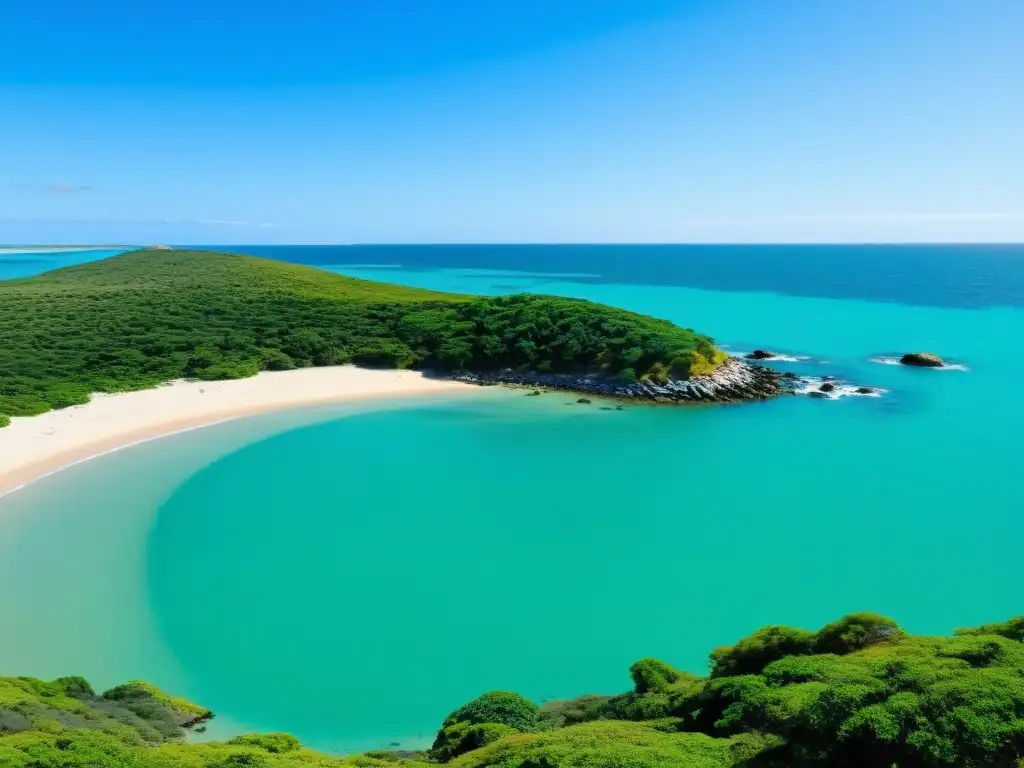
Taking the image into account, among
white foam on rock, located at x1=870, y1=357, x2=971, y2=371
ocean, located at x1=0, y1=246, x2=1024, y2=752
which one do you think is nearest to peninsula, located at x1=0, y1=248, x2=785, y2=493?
ocean, located at x1=0, y1=246, x2=1024, y2=752

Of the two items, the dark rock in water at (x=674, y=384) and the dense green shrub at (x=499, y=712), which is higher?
the dark rock in water at (x=674, y=384)

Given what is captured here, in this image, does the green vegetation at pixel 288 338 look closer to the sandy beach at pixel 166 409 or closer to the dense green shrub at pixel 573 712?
the sandy beach at pixel 166 409

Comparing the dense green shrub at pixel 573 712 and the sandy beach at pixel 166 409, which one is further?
the sandy beach at pixel 166 409

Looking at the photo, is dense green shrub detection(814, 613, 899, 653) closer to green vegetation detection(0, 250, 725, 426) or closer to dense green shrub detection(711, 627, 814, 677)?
dense green shrub detection(711, 627, 814, 677)

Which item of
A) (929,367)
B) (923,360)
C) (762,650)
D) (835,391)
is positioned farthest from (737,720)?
(923,360)

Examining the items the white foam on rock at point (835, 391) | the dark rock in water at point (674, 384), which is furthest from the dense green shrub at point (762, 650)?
the white foam on rock at point (835, 391)

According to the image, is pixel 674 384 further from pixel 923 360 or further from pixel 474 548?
pixel 923 360
